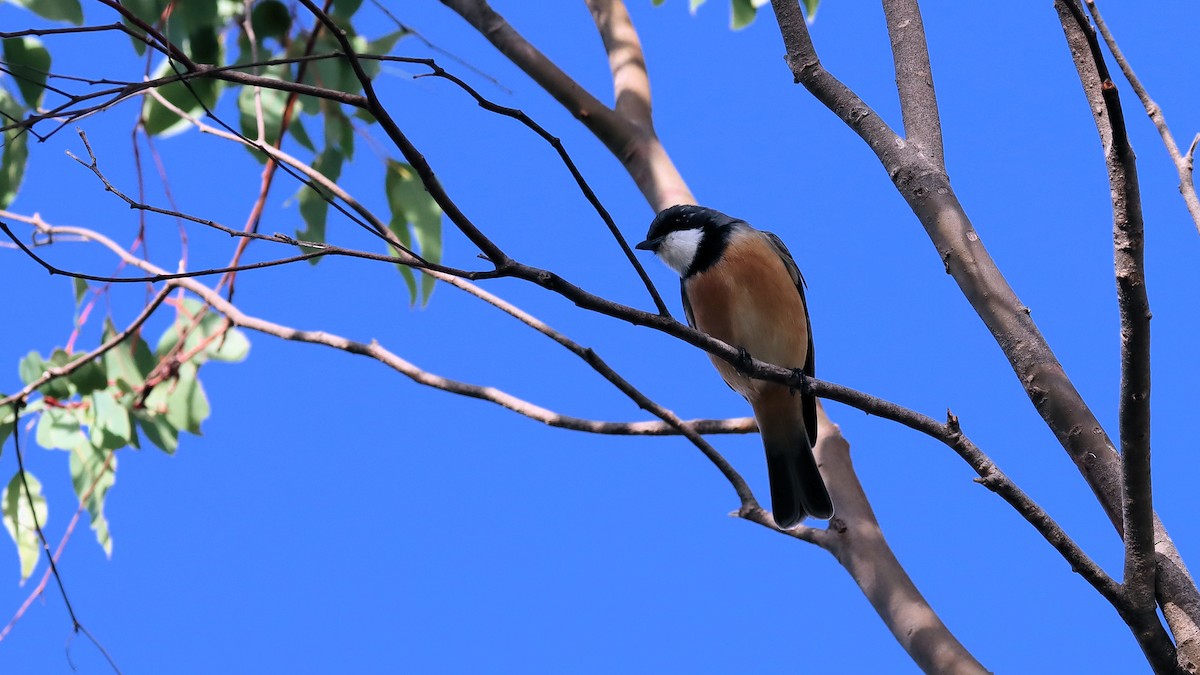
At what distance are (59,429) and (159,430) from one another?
1.08 ft

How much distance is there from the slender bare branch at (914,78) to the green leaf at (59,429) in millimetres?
3055

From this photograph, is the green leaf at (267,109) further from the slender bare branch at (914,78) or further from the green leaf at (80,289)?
the slender bare branch at (914,78)

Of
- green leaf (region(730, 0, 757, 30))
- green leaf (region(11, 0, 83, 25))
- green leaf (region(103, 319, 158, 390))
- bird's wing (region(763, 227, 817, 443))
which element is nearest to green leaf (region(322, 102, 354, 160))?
green leaf (region(11, 0, 83, 25))

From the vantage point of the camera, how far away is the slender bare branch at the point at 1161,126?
85.1 inches

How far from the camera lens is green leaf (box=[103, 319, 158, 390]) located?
3.97 m

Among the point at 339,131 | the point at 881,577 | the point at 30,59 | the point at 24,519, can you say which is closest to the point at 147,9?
the point at 30,59

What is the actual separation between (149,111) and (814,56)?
240 cm

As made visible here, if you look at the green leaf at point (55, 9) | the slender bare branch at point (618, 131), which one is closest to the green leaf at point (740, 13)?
the slender bare branch at point (618, 131)

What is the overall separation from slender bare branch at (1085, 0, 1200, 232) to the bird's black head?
1.62 m

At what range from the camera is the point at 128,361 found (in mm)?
3998

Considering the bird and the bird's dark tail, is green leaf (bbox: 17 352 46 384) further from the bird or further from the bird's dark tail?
the bird's dark tail

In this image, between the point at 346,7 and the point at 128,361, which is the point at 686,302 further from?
the point at 128,361

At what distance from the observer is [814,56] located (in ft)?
8.24

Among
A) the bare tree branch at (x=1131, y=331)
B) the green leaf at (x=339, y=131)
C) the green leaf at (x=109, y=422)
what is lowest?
the bare tree branch at (x=1131, y=331)
